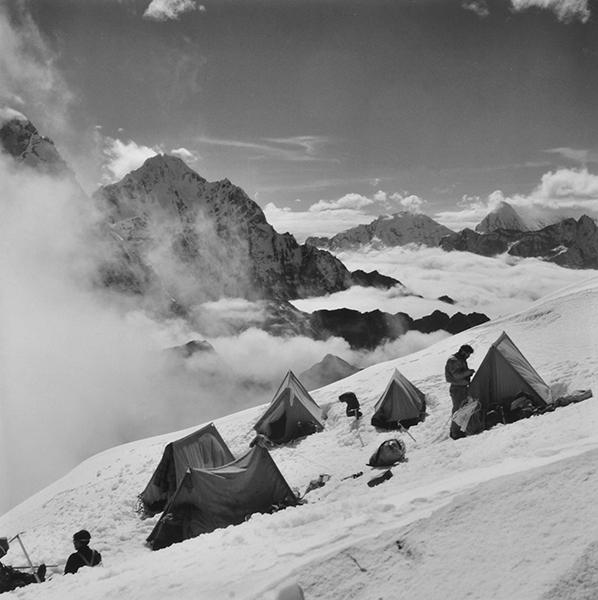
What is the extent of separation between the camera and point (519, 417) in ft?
46.1

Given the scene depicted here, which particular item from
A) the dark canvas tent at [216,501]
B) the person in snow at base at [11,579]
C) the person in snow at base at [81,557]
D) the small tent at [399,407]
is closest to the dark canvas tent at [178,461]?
the dark canvas tent at [216,501]

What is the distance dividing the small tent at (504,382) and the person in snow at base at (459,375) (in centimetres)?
28

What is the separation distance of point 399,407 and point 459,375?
4.29 metres

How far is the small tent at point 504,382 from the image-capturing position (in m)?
15.2

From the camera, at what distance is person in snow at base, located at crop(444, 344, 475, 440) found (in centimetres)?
1513

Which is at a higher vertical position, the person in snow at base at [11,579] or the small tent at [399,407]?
the person in snow at base at [11,579]

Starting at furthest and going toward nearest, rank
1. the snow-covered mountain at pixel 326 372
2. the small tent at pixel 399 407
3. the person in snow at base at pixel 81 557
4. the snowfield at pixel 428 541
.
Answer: the snow-covered mountain at pixel 326 372
the small tent at pixel 399 407
the person in snow at base at pixel 81 557
the snowfield at pixel 428 541

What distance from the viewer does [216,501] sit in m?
13.9

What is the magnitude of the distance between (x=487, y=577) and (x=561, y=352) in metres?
15.8

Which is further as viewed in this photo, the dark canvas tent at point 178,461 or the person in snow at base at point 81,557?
the dark canvas tent at point 178,461

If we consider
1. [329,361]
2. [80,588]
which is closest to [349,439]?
[80,588]

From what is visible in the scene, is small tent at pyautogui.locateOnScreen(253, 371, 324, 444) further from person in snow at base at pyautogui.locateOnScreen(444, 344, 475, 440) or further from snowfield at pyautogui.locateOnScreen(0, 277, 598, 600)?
snowfield at pyautogui.locateOnScreen(0, 277, 598, 600)

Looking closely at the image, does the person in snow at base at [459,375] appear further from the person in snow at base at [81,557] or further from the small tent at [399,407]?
the person in snow at base at [81,557]

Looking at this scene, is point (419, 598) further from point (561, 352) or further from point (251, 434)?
point (251, 434)
